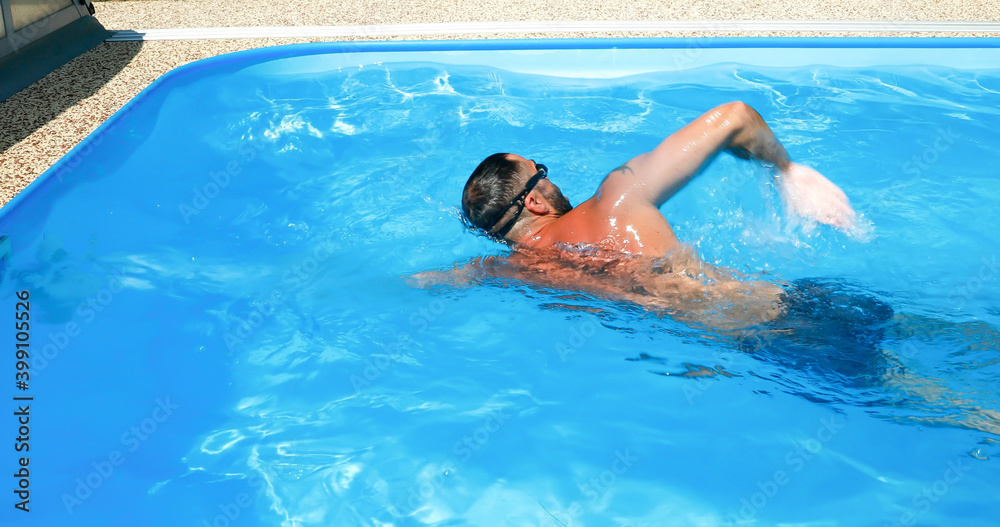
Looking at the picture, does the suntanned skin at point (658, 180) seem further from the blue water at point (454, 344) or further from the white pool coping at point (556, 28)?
the white pool coping at point (556, 28)

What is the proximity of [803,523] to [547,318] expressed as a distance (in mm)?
1269

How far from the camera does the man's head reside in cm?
288

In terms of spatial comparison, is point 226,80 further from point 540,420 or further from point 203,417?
point 540,420

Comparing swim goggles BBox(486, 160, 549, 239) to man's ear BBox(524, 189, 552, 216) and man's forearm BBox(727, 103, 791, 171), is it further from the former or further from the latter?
man's forearm BBox(727, 103, 791, 171)

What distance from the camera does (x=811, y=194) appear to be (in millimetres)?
2721

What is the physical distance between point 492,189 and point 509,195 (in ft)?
0.25

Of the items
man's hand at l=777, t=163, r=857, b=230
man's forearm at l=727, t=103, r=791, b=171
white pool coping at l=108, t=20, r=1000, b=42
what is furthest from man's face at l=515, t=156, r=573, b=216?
white pool coping at l=108, t=20, r=1000, b=42

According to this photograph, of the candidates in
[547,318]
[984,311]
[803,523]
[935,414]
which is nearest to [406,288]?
[547,318]

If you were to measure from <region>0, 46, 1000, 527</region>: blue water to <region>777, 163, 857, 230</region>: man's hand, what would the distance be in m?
0.37

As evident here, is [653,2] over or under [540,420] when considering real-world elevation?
over

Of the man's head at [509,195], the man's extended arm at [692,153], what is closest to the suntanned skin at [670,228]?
the man's extended arm at [692,153]

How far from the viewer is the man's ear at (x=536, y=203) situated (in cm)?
287

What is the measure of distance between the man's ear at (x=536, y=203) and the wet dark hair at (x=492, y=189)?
0.19 ft

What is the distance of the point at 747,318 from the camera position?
2.62m
